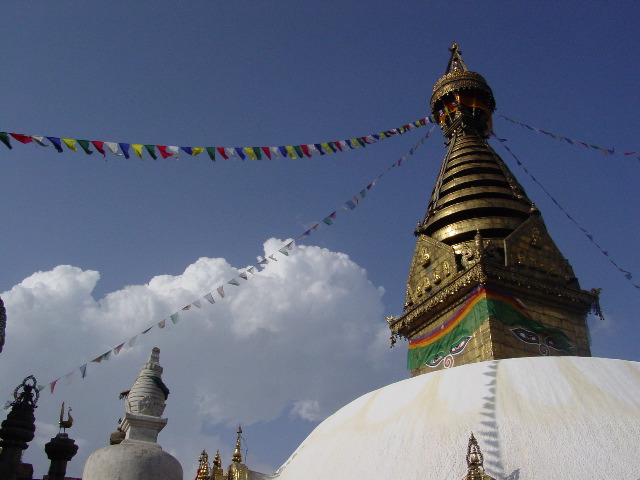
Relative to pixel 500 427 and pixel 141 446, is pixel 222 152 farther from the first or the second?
pixel 500 427

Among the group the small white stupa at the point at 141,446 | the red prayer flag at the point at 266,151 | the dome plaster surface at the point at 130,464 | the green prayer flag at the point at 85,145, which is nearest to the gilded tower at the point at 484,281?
the red prayer flag at the point at 266,151

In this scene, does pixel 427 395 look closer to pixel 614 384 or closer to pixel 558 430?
pixel 558 430

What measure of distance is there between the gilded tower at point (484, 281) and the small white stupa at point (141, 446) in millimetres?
8303

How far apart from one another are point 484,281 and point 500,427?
8360mm

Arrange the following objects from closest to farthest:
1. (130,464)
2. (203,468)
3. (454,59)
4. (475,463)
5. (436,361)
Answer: (475,463)
(130,464)
(203,468)
(436,361)
(454,59)

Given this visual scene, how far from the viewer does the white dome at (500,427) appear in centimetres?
653

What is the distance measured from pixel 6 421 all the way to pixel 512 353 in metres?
11.1

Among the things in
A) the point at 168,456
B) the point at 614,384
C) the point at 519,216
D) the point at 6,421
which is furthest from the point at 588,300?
the point at 6,421

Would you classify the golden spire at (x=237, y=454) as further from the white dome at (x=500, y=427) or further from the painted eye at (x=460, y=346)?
the painted eye at (x=460, y=346)

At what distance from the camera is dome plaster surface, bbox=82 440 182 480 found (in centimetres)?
726

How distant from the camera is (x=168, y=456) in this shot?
7711 millimetres

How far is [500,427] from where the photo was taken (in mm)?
7016

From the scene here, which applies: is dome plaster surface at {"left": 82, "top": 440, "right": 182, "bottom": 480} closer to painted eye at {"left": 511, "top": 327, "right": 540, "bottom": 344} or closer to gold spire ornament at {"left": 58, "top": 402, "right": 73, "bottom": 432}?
gold spire ornament at {"left": 58, "top": 402, "right": 73, "bottom": 432}

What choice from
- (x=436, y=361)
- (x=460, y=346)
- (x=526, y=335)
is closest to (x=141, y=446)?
(x=460, y=346)
